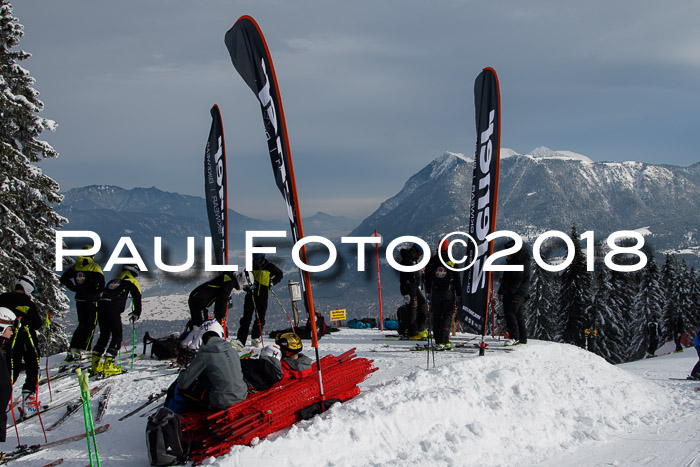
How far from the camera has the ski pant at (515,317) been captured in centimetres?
→ 1070

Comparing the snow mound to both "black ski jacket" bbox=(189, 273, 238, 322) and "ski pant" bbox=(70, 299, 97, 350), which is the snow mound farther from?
"ski pant" bbox=(70, 299, 97, 350)

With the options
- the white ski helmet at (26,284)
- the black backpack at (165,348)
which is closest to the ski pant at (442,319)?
the black backpack at (165,348)

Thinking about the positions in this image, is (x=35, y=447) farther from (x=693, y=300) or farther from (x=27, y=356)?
(x=693, y=300)

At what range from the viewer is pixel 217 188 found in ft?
43.6

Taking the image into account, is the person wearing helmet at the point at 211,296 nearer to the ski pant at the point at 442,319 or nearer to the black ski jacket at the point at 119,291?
the black ski jacket at the point at 119,291

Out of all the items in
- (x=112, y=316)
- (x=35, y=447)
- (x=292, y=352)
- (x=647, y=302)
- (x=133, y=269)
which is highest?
(x=133, y=269)

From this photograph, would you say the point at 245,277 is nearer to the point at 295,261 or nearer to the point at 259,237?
the point at 259,237

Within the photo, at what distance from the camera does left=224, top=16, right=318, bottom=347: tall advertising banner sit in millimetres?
6641

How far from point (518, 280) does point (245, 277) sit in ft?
18.2

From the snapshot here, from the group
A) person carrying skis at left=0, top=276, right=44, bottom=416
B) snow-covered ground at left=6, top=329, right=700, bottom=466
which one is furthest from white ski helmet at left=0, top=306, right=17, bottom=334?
snow-covered ground at left=6, top=329, right=700, bottom=466

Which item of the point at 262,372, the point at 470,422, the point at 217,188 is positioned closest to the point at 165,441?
the point at 262,372

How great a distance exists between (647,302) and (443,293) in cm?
4255

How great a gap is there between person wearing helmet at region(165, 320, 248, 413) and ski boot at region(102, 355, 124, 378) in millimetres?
3857

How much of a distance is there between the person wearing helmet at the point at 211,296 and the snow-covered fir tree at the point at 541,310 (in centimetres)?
3636
